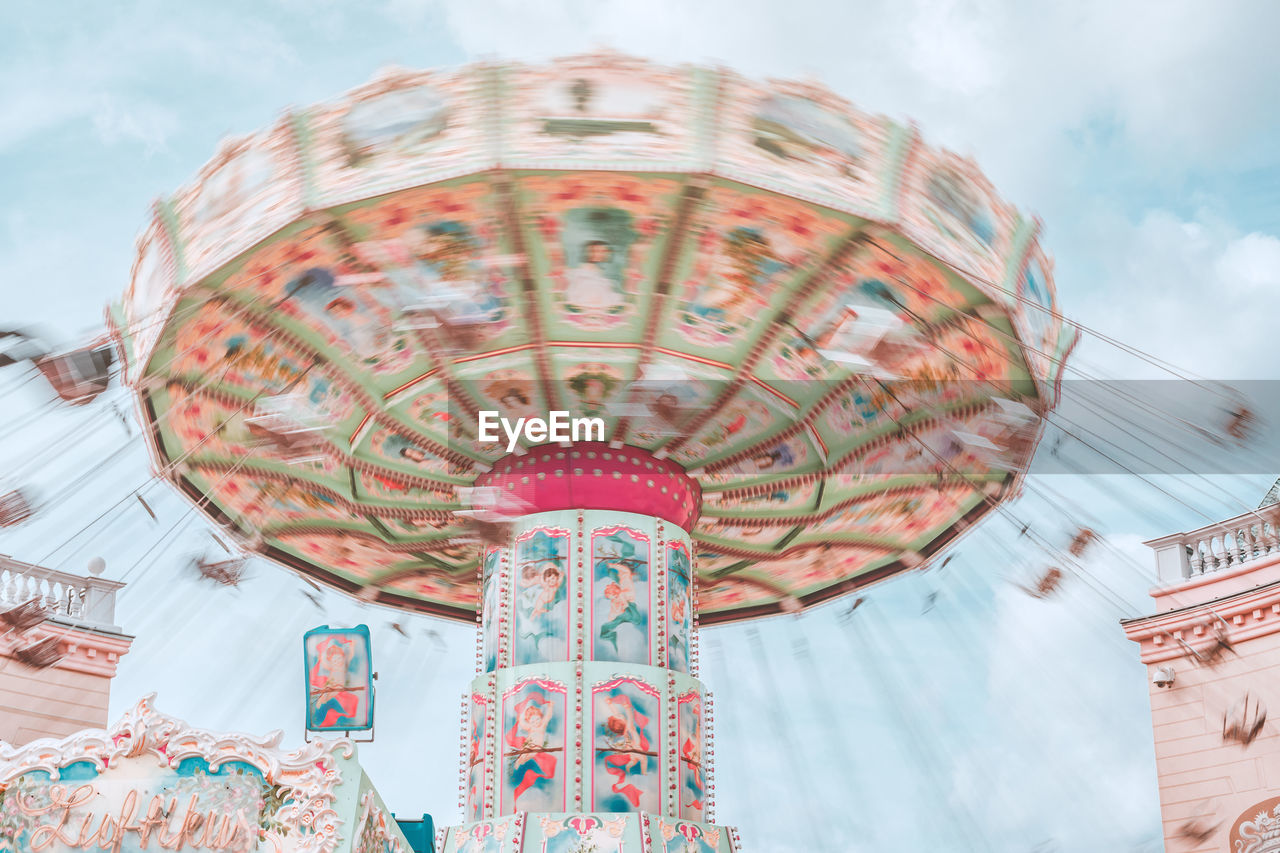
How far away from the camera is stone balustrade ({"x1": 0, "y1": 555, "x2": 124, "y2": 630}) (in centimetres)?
1457

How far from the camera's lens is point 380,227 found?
31.9 ft

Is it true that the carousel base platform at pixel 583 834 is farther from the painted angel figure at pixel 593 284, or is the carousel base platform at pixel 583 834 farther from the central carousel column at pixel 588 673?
the painted angel figure at pixel 593 284

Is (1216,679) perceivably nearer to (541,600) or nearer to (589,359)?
(541,600)

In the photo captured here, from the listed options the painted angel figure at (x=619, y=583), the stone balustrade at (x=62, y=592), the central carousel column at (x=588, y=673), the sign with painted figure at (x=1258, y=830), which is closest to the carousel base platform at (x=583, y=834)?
the central carousel column at (x=588, y=673)

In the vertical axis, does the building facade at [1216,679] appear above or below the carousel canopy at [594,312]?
below

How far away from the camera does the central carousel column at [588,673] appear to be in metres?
11.1

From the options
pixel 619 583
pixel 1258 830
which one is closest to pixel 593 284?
pixel 619 583

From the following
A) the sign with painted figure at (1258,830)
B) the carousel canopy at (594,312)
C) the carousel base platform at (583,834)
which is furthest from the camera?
the sign with painted figure at (1258,830)

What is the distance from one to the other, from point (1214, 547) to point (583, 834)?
8212mm

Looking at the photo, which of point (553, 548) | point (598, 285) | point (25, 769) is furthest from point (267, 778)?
point (598, 285)

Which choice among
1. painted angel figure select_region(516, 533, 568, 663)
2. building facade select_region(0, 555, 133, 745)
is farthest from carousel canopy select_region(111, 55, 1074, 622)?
building facade select_region(0, 555, 133, 745)

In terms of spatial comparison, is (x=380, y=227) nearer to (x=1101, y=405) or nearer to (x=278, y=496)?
(x=278, y=496)

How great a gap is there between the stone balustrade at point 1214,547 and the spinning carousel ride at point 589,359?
2.70 meters

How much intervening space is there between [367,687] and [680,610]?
9.30 ft
